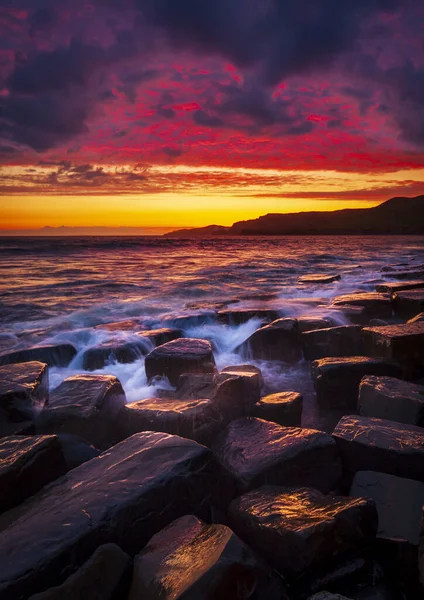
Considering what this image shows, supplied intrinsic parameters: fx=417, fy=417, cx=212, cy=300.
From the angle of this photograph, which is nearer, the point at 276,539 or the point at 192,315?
the point at 276,539

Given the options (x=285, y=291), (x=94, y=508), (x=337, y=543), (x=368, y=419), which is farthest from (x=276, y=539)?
(x=285, y=291)

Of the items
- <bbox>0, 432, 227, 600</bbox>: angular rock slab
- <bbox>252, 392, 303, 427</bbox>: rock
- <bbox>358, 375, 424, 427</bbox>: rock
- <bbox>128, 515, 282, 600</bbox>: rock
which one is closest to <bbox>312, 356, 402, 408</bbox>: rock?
<bbox>358, 375, 424, 427</bbox>: rock

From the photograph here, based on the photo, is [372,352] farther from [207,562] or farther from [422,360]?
[207,562]

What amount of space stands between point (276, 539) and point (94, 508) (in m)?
0.89

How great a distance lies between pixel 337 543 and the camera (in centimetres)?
191

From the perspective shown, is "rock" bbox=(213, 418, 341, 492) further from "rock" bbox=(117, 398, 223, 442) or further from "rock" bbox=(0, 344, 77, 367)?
"rock" bbox=(0, 344, 77, 367)

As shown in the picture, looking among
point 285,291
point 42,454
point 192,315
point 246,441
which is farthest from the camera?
point 285,291

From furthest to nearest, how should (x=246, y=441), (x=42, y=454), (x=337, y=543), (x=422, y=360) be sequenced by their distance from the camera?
(x=422, y=360) < (x=246, y=441) < (x=42, y=454) < (x=337, y=543)

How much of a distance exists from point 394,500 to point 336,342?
328 cm

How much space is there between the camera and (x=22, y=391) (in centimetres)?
340

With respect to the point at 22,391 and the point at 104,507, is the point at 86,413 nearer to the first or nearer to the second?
the point at 22,391

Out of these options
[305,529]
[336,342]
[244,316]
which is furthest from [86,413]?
[244,316]

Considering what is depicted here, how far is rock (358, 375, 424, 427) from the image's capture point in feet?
10.4

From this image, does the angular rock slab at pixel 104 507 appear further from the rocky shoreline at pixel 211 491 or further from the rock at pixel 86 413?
the rock at pixel 86 413
